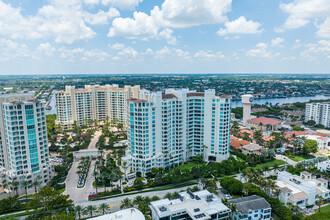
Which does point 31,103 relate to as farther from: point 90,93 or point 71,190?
point 90,93

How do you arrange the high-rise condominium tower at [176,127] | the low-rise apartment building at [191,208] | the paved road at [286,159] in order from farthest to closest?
the paved road at [286,159], the high-rise condominium tower at [176,127], the low-rise apartment building at [191,208]

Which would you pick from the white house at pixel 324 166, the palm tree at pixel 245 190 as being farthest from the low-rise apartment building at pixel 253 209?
the white house at pixel 324 166

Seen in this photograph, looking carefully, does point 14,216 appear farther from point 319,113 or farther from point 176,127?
point 319,113

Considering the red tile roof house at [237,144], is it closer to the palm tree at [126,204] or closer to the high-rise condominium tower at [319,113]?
the palm tree at [126,204]

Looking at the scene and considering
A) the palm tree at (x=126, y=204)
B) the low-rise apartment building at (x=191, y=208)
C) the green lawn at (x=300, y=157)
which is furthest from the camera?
the green lawn at (x=300, y=157)

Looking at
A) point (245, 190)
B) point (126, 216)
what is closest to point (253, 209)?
point (245, 190)

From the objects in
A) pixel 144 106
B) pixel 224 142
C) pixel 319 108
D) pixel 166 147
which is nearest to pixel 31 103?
pixel 144 106
